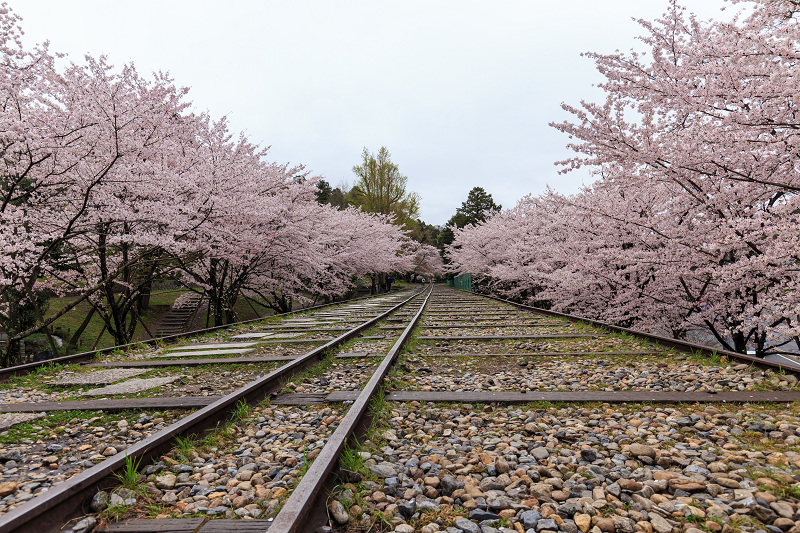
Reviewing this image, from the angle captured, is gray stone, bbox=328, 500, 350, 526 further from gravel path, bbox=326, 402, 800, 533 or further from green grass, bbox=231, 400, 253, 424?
green grass, bbox=231, 400, 253, 424

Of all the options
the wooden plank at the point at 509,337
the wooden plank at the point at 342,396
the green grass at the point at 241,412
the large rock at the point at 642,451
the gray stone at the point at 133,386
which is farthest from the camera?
the wooden plank at the point at 509,337

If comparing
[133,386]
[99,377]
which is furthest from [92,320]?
[133,386]

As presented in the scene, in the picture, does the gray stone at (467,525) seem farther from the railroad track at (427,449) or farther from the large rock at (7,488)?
the large rock at (7,488)

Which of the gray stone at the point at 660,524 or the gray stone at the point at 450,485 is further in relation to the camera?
the gray stone at the point at 450,485

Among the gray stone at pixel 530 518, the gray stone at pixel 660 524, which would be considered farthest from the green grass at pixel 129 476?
the gray stone at pixel 660 524

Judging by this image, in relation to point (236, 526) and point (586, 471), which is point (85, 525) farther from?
point (586, 471)

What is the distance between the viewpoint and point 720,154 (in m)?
6.04

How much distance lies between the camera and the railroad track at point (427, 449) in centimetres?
188

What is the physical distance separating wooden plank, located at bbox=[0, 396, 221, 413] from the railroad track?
2 cm

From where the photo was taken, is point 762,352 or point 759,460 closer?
point 759,460

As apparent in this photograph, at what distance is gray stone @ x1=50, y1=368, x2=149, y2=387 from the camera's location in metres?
4.58

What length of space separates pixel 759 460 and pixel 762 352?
6396mm

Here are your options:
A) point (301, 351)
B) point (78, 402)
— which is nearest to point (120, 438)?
point (78, 402)

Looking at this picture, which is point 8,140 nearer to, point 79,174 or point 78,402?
point 79,174
